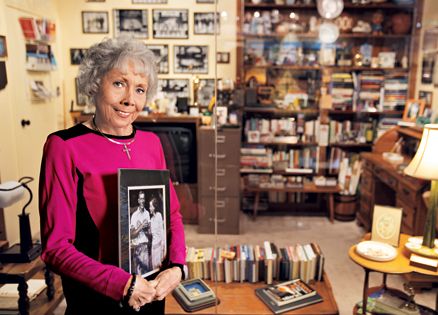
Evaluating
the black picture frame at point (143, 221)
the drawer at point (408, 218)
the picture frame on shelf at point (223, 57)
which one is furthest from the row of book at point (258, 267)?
the picture frame on shelf at point (223, 57)

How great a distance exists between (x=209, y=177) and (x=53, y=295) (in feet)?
5.91

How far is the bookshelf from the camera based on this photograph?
13.7ft

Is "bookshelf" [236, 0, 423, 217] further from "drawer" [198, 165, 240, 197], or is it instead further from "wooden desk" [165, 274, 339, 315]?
"wooden desk" [165, 274, 339, 315]

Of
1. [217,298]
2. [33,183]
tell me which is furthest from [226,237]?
[33,183]

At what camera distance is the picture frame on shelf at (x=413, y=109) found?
3723 millimetres

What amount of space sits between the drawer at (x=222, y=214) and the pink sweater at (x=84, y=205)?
255 cm

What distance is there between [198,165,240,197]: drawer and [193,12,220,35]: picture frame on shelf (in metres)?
1.21

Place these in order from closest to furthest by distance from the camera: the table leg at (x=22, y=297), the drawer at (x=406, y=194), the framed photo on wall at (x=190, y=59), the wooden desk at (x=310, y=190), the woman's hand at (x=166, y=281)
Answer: the woman's hand at (x=166, y=281) → the table leg at (x=22, y=297) → the drawer at (x=406, y=194) → the framed photo on wall at (x=190, y=59) → the wooden desk at (x=310, y=190)

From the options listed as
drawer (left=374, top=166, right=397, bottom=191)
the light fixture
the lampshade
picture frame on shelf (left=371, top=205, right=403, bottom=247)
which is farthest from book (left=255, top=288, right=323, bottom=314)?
the light fixture

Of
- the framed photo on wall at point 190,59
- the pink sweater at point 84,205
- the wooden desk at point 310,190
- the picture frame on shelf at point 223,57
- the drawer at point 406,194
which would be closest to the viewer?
the pink sweater at point 84,205

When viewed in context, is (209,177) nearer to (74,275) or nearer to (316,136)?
(316,136)

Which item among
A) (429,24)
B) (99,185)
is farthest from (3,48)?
(429,24)

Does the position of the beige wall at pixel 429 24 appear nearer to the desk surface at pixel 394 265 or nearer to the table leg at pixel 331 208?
the table leg at pixel 331 208

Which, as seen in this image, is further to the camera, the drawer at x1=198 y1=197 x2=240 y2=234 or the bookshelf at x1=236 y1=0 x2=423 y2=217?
the bookshelf at x1=236 y1=0 x2=423 y2=217
